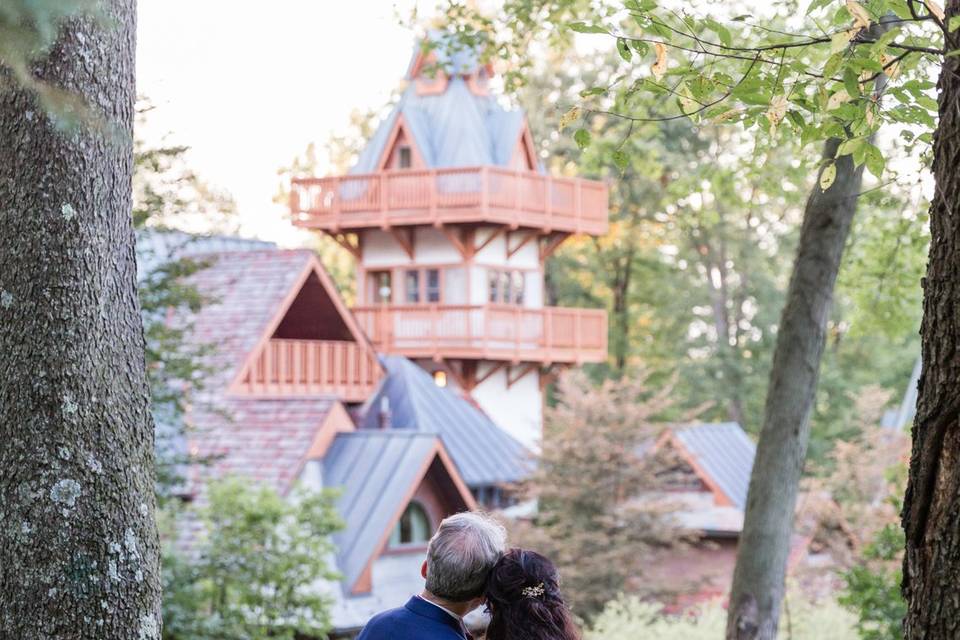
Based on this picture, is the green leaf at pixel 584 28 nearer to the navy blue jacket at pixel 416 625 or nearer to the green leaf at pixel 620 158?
the green leaf at pixel 620 158

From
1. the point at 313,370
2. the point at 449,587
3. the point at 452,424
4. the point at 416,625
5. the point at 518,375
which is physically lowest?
the point at 452,424

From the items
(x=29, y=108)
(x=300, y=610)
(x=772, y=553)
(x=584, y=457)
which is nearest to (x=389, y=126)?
(x=584, y=457)

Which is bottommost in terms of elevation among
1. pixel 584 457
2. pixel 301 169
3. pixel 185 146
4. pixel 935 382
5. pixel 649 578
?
Result: pixel 649 578

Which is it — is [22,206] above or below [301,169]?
below

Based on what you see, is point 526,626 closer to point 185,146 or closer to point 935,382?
point 935,382

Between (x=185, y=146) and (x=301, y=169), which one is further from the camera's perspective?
(x=301, y=169)

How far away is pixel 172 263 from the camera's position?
11.9 m

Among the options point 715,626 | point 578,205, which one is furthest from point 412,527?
point 578,205

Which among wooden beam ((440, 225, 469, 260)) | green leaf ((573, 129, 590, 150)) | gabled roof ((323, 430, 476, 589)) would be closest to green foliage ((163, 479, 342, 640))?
gabled roof ((323, 430, 476, 589))

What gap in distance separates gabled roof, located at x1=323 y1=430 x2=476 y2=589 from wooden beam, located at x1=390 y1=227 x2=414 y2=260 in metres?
13.5

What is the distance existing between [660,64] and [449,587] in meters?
1.63

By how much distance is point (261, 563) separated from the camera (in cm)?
1480

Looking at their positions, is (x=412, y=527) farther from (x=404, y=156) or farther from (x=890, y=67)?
(x=890, y=67)

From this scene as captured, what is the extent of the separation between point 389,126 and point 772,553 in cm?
2780
